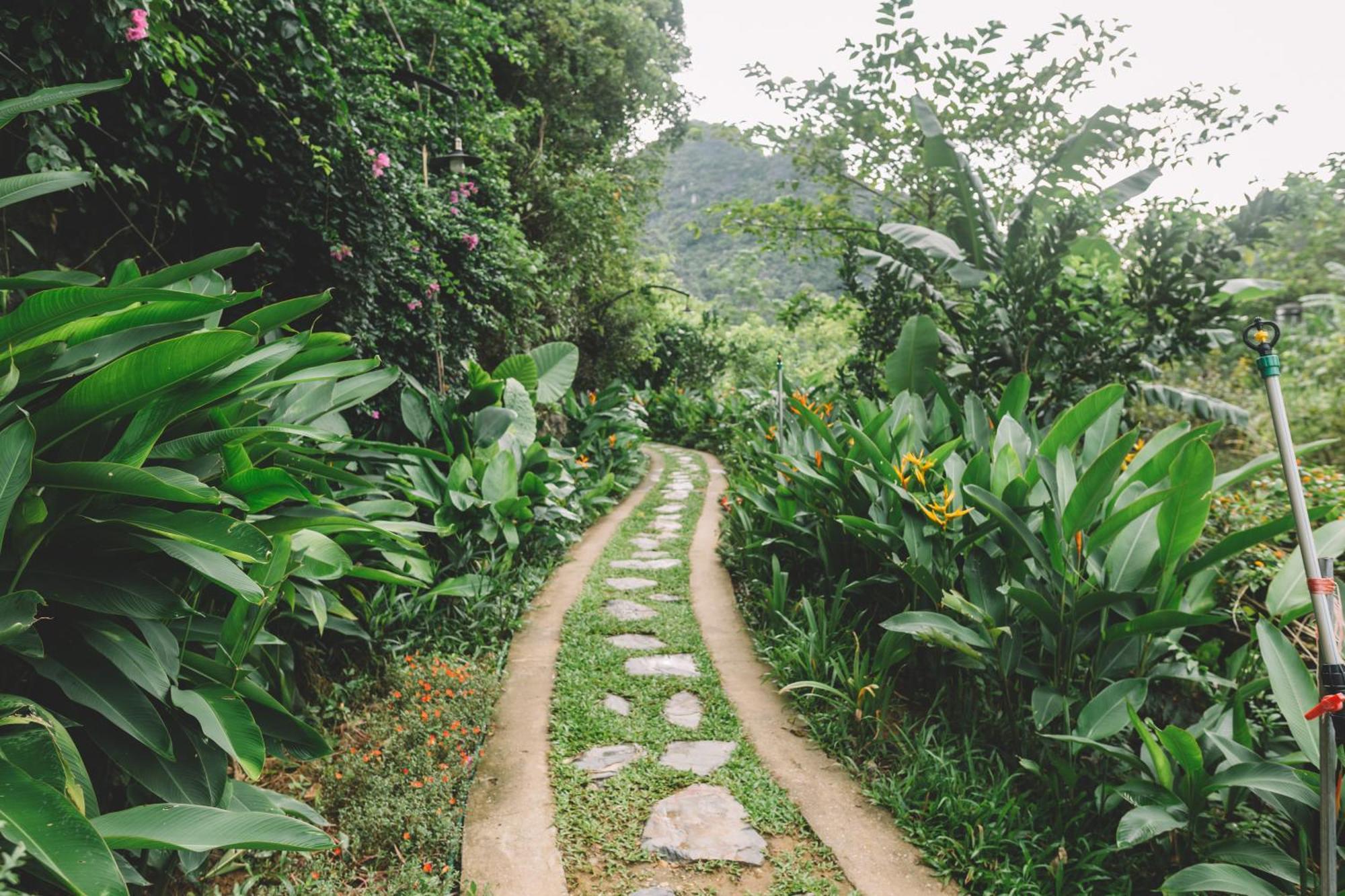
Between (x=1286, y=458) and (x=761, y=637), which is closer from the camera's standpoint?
(x=1286, y=458)

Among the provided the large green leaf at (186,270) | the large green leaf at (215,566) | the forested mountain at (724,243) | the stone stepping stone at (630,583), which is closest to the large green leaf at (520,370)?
the stone stepping stone at (630,583)

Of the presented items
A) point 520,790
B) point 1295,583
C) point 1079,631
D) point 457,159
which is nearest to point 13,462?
point 520,790

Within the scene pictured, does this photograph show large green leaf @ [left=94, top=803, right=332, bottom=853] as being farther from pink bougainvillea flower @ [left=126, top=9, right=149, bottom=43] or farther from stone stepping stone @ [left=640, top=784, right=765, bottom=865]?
pink bougainvillea flower @ [left=126, top=9, right=149, bottom=43]

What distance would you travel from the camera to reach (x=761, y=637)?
314 centimetres

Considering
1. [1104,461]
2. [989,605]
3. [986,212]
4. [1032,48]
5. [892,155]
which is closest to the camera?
[1104,461]

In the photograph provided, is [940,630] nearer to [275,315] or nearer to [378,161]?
[275,315]

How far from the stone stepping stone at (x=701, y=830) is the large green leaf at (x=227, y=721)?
38.6 inches

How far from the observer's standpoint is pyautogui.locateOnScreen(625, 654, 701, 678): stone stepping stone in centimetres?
286

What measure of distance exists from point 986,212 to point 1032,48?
1.69 m

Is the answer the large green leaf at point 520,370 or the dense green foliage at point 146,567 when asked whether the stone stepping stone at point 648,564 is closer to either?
the large green leaf at point 520,370

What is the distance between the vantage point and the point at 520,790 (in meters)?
2.07

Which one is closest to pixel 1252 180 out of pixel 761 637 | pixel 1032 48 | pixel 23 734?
pixel 1032 48

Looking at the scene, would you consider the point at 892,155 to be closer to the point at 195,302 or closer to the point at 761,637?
the point at 761,637

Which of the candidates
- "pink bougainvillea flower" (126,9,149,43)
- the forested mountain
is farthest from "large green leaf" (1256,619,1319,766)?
the forested mountain
